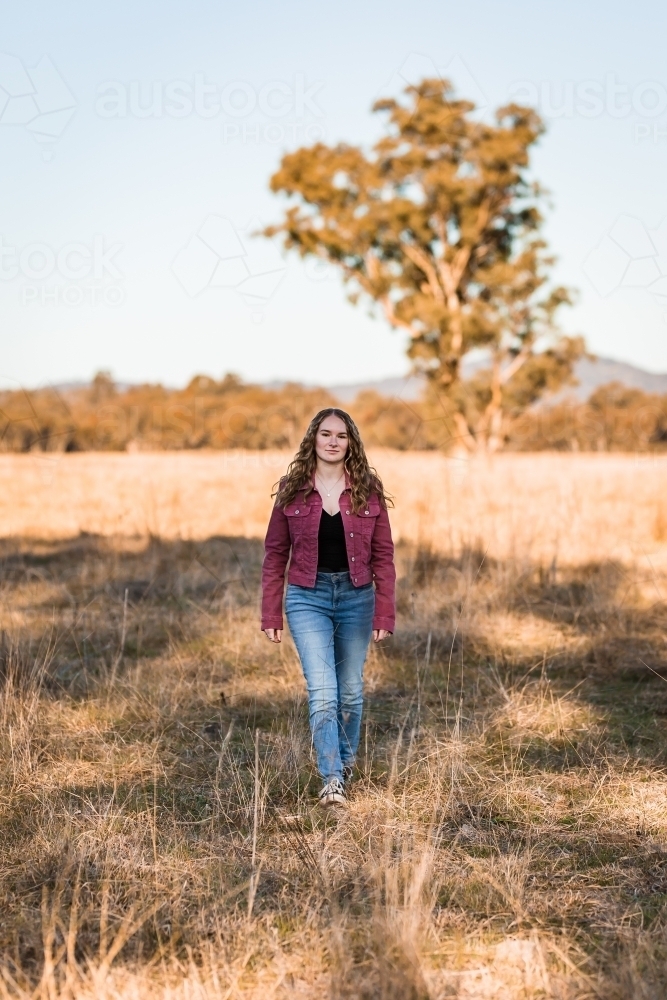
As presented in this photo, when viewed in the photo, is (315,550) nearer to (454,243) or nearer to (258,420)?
(454,243)

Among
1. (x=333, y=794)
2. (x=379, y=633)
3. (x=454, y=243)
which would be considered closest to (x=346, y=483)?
(x=379, y=633)

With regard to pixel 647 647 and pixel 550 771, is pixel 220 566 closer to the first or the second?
pixel 647 647

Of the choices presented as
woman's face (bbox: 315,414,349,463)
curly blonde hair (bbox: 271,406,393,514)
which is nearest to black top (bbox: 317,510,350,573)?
curly blonde hair (bbox: 271,406,393,514)

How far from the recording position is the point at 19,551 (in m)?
9.28

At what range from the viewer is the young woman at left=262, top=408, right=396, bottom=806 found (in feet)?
12.4

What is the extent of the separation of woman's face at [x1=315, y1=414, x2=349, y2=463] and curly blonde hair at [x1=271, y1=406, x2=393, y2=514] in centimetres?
3

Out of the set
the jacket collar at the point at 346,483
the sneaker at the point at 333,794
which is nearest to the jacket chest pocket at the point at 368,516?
the jacket collar at the point at 346,483

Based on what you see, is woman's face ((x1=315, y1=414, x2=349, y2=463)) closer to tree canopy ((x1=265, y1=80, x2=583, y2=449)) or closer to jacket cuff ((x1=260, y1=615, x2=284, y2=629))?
jacket cuff ((x1=260, y1=615, x2=284, y2=629))

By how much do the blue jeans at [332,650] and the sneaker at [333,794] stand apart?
0.03 meters

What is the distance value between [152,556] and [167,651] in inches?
118

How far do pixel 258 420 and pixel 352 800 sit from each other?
39.1 m

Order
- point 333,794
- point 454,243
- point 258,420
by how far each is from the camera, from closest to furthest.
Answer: point 333,794 < point 454,243 < point 258,420

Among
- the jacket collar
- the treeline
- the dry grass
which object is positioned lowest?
the dry grass

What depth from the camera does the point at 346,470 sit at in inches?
153
